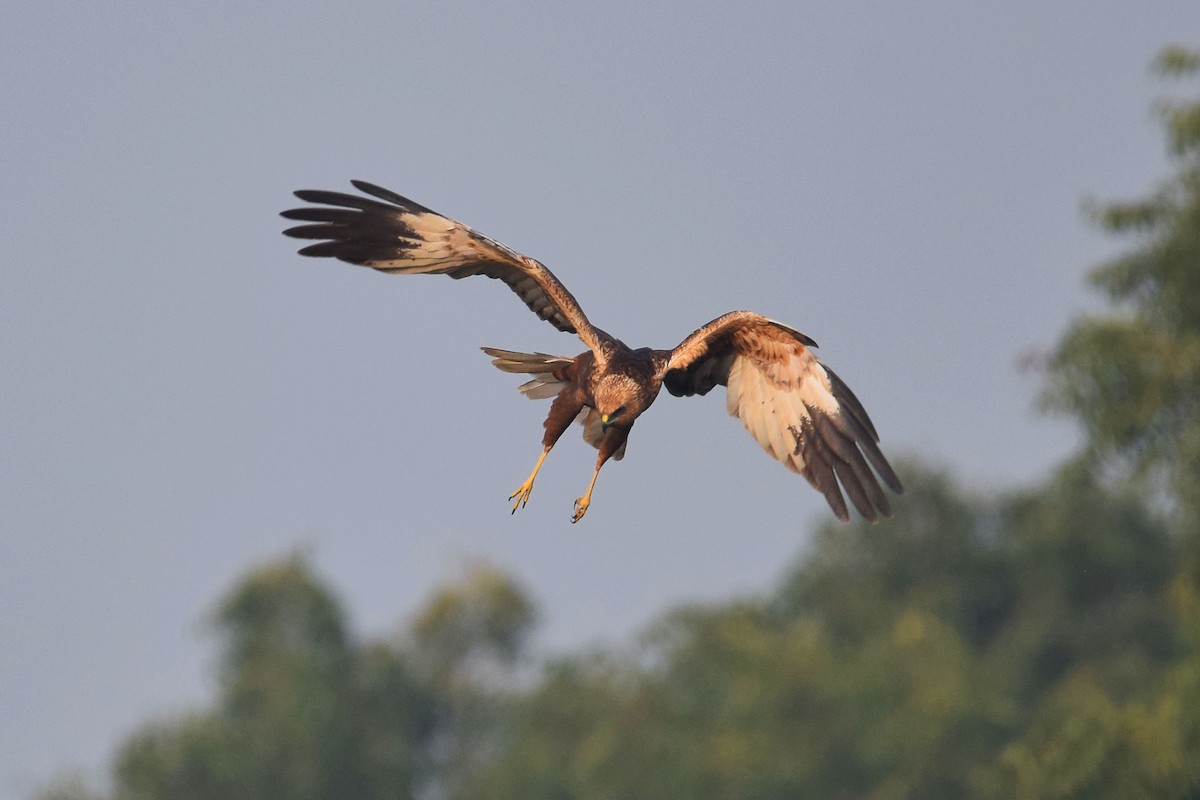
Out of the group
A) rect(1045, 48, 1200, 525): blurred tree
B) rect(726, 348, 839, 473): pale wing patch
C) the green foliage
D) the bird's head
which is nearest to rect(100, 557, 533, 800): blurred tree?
the green foliage

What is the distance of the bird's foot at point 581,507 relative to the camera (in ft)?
51.7

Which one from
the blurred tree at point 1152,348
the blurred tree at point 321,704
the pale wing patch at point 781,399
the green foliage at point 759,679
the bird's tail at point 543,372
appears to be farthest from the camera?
the blurred tree at point 321,704

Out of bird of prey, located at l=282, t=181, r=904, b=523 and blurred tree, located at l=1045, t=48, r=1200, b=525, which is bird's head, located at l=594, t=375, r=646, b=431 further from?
blurred tree, located at l=1045, t=48, r=1200, b=525

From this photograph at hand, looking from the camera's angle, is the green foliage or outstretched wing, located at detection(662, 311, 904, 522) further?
the green foliage

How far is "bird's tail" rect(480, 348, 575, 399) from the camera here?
16.9 m

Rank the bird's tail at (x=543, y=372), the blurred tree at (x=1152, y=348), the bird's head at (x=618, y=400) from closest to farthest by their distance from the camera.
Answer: the bird's head at (x=618, y=400)
the bird's tail at (x=543, y=372)
the blurred tree at (x=1152, y=348)

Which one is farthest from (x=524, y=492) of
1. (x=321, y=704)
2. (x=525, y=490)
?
(x=321, y=704)

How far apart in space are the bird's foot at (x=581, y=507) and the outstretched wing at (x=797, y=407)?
1.27 metres

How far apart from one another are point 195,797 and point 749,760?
759 inches

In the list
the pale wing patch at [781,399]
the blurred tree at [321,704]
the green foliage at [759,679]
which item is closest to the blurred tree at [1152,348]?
the green foliage at [759,679]

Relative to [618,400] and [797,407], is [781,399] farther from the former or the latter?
[618,400]

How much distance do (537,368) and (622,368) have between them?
137 centimetres

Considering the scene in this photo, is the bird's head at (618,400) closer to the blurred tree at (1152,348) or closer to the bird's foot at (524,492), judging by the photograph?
the bird's foot at (524,492)

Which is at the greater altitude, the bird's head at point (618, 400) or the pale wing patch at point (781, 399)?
the pale wing patch at point (781, 399)
